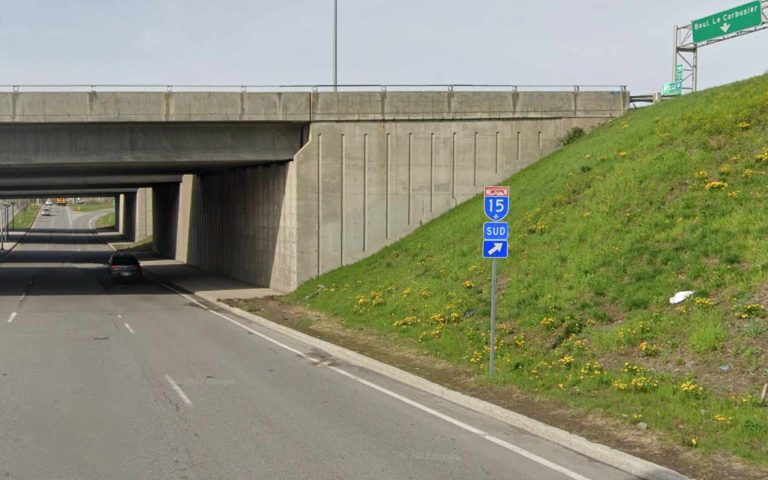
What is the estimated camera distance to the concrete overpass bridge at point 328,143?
2678cm

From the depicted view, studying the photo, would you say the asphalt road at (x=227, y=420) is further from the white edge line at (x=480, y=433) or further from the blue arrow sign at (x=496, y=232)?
the blue arrow sign at (x=496, y=232)

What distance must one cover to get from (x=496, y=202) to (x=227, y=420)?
5601mm

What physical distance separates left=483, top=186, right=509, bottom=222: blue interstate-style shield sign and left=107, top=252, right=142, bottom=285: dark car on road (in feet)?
85.5

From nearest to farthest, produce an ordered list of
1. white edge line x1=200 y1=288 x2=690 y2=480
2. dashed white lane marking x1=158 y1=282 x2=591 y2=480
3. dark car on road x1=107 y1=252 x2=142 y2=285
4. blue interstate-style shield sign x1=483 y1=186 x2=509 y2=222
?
white edge line x1=200 y1=288 x2=690 y2=480 → dashed white lane marking x1=158 y1=282 x2=591 y2=480 → blue interstate-style shield sign x1=483 y1=186 x2=509 y2=222 → dark car on road x1=107 y1=252 x2=142 y2=285

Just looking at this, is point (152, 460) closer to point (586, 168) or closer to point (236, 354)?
point (236, 354)

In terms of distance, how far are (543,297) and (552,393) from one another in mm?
4747

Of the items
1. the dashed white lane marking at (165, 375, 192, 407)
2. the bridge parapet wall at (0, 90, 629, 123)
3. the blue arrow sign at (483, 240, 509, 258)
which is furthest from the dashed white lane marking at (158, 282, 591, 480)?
the bridge parapet wall at (0, 90, 629, 123)

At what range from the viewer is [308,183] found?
2808 centimetres

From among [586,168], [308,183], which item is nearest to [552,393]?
[586,168]

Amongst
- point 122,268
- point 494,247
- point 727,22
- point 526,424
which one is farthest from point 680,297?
point 122,268

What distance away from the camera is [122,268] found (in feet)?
113

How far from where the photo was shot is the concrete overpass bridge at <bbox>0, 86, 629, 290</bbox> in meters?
26.8

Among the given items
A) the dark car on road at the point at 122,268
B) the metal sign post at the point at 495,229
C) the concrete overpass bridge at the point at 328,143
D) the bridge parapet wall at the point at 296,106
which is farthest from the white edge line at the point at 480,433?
the dark car on road at the point at 122,268

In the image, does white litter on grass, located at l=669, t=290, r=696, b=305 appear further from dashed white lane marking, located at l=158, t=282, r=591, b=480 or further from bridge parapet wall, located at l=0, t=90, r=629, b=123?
bridge parapet wall, located at l=0, t=90, r=629, b=123
